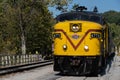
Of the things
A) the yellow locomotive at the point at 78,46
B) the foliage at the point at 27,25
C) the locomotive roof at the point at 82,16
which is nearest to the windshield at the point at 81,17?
the locomotive roof at the point at 82,16

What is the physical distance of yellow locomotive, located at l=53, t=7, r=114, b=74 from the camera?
836 inches

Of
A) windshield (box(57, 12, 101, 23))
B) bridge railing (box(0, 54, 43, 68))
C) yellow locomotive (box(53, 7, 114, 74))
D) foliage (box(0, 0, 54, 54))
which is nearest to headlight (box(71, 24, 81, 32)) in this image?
yellow locomotive (box(53, 7, 114, 74))

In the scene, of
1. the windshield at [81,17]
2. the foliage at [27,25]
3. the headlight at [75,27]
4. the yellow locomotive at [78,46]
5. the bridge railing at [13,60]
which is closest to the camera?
the yellow locomotive at [78,46]

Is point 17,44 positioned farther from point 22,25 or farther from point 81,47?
point 81,47

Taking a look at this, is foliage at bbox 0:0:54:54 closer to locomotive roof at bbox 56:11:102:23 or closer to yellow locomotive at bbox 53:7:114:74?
locomotive roof at bbox 56:11:102:23

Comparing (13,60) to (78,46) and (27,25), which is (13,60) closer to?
(78,46)

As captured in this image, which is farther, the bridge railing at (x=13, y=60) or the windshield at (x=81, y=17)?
the bridge railing at (x=13, y=60)

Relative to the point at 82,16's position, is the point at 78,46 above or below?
below

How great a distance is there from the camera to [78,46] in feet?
69.9

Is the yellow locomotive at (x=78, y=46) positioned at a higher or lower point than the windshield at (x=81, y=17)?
lower

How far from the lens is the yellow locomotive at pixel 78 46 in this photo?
21234 mm

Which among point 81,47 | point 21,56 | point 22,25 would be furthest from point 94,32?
point 22,25

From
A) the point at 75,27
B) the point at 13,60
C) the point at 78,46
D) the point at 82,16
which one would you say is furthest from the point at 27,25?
the point at 78,46

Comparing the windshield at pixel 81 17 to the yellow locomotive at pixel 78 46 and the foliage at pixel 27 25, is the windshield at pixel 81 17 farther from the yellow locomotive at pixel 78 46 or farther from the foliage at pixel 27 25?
the foliage at pixel 27 25
